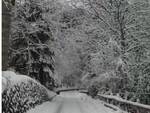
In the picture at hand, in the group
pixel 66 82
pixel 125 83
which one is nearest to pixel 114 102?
pixel 125 83

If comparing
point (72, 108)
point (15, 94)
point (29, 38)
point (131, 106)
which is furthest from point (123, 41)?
point (15, 94)

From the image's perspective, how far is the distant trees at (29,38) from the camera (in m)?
34.2

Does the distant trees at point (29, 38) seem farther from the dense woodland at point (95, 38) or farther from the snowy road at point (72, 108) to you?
the snowy road at point (72, 108)

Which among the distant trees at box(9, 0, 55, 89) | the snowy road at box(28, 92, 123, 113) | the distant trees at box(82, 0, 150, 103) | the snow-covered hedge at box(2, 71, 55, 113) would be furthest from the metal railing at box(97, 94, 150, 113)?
the distant trees at box(9, 0, 55, 89)

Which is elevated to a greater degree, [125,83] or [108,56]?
[108,56]

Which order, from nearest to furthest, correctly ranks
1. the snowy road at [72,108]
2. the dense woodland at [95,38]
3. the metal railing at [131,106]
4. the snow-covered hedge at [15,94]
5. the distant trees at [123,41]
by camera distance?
the snow-covered hedge at [15,94], the metal railing at [131,106], the snowy road at [72,108], the distant trees at [123,41], the dense woodland at [95,38]

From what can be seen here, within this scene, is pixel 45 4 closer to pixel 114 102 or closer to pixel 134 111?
pixel 114 102

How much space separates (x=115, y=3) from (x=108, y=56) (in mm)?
4468

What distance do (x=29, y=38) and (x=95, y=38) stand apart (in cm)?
745

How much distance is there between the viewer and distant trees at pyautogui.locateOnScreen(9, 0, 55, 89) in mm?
34219

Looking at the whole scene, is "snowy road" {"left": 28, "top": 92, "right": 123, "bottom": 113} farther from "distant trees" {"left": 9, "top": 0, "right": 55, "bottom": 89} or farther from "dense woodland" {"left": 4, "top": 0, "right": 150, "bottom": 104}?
"distant trees" {"left": 9, "top": 0, "right": 55, "bottom": 89}

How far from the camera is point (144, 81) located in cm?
2564

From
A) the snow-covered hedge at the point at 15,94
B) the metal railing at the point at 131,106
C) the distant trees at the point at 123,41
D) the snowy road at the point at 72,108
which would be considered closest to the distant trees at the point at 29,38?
the snowy road at the point at 72,108

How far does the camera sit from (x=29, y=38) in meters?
35.0
